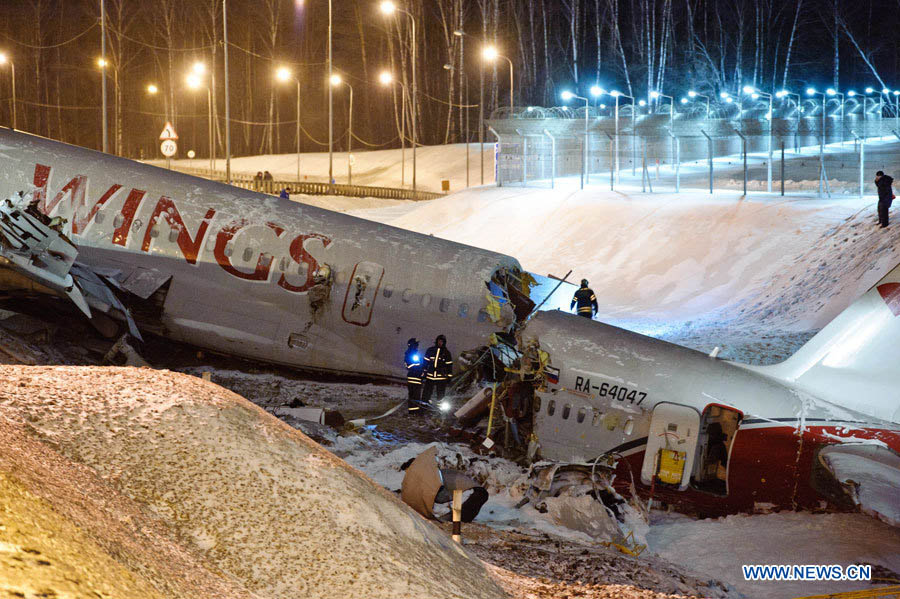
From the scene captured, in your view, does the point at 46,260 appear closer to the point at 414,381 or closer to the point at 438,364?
the point at 414,381

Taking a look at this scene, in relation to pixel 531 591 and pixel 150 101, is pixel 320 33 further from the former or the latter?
pixel 531 591

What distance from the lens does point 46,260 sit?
17.4 meters

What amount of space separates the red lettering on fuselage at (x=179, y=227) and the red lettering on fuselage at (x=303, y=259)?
2.08 meters

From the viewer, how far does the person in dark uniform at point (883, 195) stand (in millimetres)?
26625

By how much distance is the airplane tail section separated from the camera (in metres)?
11.7

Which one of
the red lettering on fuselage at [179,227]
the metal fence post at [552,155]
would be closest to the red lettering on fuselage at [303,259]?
the red lettering on fuselage at [179,227]

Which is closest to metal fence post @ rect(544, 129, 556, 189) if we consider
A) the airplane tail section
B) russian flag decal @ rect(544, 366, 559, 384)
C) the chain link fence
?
the chain link fence

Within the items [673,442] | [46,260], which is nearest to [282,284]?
[46,260]

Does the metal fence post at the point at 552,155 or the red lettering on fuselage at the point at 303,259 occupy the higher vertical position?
the metal fence post at the point at 552,155

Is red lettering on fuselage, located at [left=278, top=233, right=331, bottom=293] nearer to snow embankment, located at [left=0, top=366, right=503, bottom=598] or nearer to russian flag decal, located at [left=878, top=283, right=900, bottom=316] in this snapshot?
snow embankment, located at [left=0, top=366, right=503, bottom=598]

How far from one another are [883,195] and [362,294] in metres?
18.4

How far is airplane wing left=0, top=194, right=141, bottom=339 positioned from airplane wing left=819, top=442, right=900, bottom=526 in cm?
1412

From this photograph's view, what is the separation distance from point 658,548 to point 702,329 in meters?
15.8

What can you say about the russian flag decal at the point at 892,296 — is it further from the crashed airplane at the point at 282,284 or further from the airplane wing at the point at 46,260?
the airplane wing at the point at 46,260
